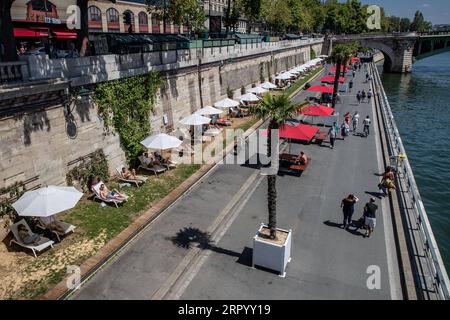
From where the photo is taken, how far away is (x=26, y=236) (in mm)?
12766

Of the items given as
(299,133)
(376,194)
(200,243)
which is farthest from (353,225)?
(299,133)

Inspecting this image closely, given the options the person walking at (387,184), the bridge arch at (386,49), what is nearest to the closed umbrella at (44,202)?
the person walking at (387,184)

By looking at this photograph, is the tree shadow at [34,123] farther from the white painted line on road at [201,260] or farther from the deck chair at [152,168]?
the white painted line on road at [201,260]

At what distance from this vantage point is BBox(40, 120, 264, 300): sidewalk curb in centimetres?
1068

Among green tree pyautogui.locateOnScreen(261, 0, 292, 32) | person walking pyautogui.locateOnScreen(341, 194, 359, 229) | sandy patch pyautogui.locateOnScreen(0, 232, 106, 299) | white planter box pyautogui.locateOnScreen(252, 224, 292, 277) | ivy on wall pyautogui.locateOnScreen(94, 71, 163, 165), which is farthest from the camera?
green tree pyautogui.locateOnScreen(261, 0, 292, 32)

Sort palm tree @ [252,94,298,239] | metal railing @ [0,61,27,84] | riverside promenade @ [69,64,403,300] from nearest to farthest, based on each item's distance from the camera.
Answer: riverside promenade @ [69,64,403,300] < palm tree @ [252,94,298,239] < metal railing @ [0,61,27,84]

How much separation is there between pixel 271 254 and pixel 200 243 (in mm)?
3022

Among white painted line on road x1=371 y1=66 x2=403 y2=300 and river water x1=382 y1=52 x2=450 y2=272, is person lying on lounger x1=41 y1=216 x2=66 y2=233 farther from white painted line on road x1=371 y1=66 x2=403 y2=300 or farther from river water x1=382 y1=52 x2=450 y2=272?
river water x1=382 y1=52 x2=450 y2=272

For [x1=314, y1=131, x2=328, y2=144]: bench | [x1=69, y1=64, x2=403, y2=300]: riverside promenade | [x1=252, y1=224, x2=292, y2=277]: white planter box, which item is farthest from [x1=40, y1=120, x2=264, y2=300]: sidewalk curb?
[x1=314, y1=131, x2=328, y2=144]: bench

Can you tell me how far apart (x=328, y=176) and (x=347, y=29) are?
11043cm

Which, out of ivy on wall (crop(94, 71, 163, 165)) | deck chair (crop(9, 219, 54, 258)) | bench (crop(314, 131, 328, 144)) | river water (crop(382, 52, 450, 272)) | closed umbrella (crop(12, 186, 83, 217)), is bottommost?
river water (crop(382, 52, 450, 272))

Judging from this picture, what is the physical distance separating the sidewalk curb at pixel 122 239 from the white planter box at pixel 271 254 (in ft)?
16.1

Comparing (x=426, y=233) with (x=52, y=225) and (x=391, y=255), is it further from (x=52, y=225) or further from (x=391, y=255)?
(x=52, y=225)

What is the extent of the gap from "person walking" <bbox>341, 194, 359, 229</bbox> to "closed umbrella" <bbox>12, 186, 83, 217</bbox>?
10.3 m
